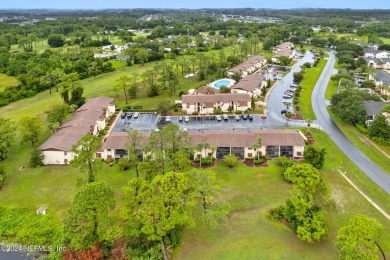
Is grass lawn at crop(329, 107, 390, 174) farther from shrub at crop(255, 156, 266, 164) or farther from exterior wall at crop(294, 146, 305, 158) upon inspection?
shrub at crop(255, 156, 266, 164)

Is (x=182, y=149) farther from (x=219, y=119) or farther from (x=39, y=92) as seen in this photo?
(x=39, y=92)

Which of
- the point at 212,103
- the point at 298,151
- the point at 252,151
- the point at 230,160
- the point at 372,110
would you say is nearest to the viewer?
the point at 230,160

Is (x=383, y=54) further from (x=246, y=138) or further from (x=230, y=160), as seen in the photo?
(x=230, y=160)

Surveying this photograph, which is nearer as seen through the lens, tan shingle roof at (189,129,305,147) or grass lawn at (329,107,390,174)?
grass lawn at (329,107,390,174)

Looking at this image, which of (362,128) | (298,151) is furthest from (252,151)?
(362,128)

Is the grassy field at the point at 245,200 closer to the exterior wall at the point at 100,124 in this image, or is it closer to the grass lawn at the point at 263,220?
the grass lawn at the point at 263,220

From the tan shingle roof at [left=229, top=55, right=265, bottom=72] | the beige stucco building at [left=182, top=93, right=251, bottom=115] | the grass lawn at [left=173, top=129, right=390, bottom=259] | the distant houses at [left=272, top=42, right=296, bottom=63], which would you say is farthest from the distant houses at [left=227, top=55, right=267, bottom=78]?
the grass lawn at [left=173, top=129, right=390, bottom=259]

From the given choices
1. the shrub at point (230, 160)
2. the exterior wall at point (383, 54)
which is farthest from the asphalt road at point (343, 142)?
the exterior wall at point (383, 54)

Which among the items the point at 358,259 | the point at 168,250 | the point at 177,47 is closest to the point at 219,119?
the point at 168,250
